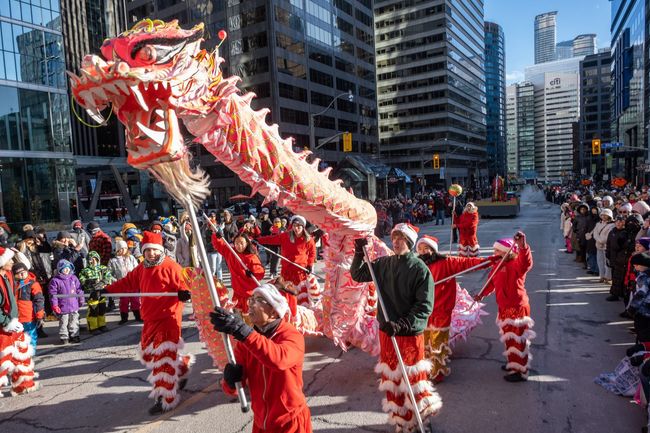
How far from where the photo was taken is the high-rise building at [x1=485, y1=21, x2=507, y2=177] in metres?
136

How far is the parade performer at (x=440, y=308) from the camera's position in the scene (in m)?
5.13

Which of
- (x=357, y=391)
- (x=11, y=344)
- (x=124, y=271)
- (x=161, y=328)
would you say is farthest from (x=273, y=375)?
(x=124, y=271)

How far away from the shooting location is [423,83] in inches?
3140

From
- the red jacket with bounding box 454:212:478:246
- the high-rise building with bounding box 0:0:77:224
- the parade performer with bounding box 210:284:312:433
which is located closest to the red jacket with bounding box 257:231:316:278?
the parade performer with bounding box 210:284:312:433

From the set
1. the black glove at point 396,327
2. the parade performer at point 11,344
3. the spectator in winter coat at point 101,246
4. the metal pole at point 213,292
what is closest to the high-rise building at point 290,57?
the spectator in winter coat at point 101,246

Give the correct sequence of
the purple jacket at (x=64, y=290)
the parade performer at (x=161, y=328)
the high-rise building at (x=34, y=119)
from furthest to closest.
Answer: the high-rise building at (x=34, y=119) < the purple jacket at (x=64, y=290) < the parade performer at (x=161, y=328)

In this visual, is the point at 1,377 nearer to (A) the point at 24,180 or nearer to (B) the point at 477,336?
(B) the point at 477,336

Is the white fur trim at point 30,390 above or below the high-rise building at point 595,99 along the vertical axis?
below

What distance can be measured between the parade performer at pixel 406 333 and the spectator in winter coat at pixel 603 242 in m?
7.24

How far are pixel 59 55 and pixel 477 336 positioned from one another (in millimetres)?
30664

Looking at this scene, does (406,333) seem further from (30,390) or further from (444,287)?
(30,390)

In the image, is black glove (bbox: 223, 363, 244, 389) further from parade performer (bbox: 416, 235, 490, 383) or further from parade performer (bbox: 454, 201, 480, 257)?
parade performer (bbox: 454, 201, 480, 257)

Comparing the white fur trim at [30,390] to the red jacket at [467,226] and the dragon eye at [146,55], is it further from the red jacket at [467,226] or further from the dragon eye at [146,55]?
the red jacket at [467,226]

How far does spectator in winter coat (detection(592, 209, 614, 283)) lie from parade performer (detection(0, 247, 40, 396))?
1021 centimetres
